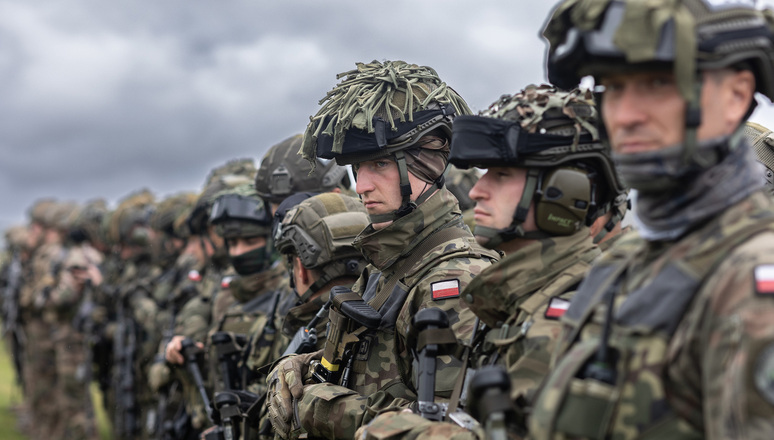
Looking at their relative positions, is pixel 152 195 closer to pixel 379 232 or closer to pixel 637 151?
pixel 379 232

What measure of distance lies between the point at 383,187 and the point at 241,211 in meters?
2.86

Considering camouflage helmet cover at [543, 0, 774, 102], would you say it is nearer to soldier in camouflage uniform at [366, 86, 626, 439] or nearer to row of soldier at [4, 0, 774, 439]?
row of soldier at [4, 0, 774, 439]

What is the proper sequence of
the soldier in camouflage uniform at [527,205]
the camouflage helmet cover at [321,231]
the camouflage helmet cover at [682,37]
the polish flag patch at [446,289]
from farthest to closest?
the camouflage helmet cover at [321,231]
the polish flag patch at [446,289]
the soldier in camouflage uniform at [527,205]
the camouflage helmet cover at [682,37]

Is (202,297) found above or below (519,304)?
below

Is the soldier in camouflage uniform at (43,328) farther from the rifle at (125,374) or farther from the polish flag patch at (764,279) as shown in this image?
the polish flag patch at (764,279)

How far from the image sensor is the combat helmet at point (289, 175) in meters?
6.55

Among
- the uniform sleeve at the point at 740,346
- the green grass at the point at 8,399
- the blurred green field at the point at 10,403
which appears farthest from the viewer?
the green grass at the point at 8,399

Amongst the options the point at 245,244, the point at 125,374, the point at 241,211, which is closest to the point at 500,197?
the point at 241,211

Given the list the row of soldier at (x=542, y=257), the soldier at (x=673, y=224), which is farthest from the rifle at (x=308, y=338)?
the soldier at (x=673, y=224)

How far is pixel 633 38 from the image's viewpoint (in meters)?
1.99

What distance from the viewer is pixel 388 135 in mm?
4207

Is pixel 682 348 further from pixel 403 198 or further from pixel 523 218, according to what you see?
pixel 403 198

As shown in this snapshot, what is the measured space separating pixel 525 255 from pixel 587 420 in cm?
107

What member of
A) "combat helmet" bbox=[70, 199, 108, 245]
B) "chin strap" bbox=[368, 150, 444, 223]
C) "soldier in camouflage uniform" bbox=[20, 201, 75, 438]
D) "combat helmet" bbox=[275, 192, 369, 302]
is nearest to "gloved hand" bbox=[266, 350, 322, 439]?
"combat helmet" bbox=[275, 192, 369, 302]
